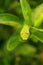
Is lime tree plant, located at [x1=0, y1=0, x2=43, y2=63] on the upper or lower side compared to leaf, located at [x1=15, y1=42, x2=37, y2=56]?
upper

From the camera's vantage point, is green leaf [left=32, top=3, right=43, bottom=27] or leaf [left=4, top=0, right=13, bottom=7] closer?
green leaf [left=32, top=3, right=43, bottom=27]

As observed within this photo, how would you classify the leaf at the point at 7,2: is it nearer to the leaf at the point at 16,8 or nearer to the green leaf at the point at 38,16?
the leaf at the point at 16,8

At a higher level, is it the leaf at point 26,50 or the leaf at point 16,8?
the leaf at point 16,8

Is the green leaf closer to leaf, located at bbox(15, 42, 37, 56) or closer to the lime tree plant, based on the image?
the lime tree plant

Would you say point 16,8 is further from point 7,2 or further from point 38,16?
point 38,16

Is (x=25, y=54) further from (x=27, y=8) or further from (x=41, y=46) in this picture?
(x=27, y=8)

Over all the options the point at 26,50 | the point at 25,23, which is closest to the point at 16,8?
the point at 26,50

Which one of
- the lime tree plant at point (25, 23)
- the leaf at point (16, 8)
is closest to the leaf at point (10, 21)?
the lime tree plant at point (25, 23)

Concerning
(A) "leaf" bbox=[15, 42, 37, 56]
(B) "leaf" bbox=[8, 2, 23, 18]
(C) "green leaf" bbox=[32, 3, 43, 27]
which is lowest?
(A) "leaf" bbox=[15, 42, 37, 56]

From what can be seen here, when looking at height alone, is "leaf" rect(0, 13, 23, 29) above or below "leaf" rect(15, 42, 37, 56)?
above

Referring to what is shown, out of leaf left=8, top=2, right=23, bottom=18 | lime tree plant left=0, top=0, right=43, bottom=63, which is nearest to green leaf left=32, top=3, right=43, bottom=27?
lime tree plant left=0, top=0, right=43, bottom=63

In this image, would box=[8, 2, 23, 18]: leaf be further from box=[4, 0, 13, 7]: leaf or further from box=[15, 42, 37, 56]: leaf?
box=[15, 42, 37, 56]: leaf
